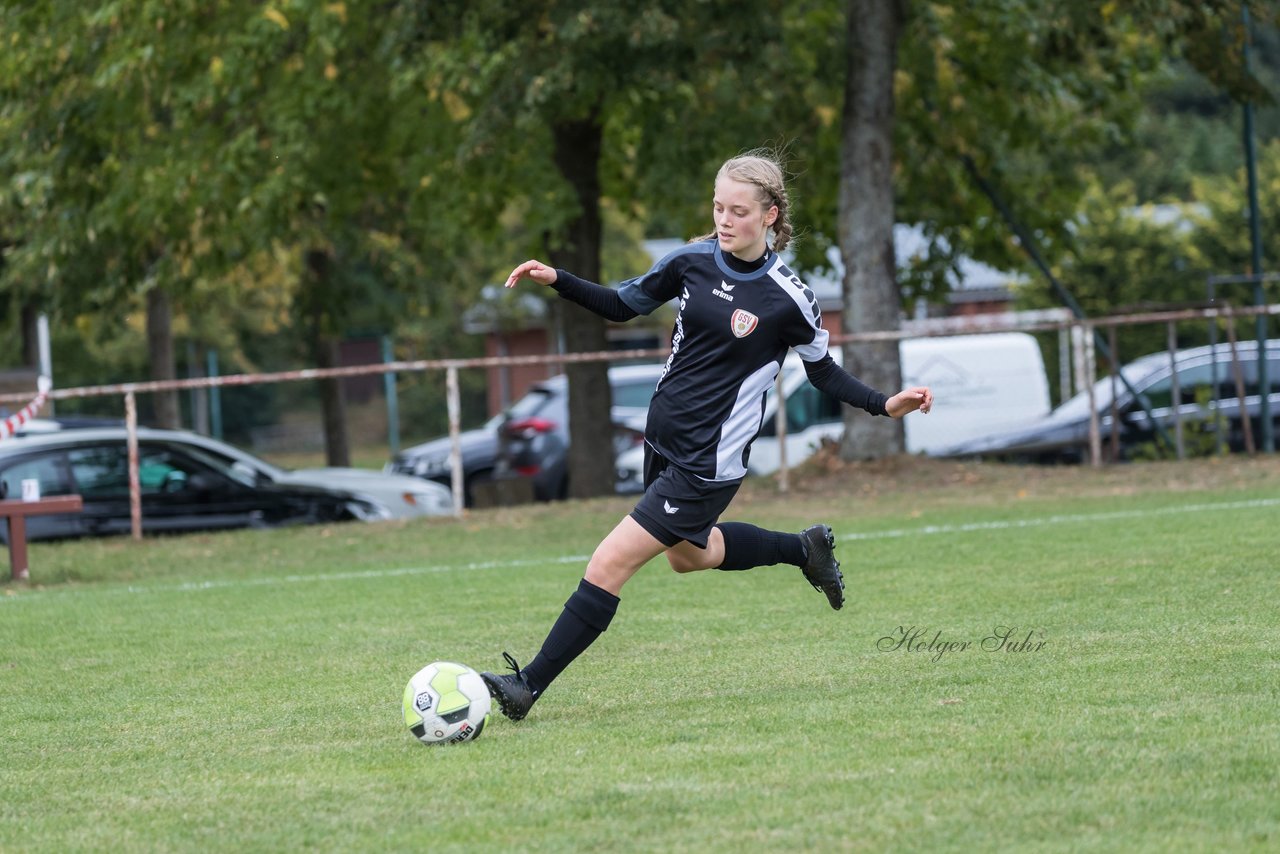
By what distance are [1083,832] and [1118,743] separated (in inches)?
37.1

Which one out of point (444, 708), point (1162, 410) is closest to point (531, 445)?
point (1162, 410)

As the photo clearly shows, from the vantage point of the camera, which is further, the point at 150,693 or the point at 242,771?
the point at 150,693

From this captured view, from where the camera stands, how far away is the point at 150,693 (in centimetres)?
677

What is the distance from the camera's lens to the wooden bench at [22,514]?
1160 cm

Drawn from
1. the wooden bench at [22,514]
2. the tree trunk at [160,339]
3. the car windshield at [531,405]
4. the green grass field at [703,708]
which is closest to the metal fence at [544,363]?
the wooden bench at [22,514]

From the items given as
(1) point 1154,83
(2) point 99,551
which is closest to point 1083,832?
→ (2) point 99,551

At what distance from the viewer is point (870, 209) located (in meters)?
16.6

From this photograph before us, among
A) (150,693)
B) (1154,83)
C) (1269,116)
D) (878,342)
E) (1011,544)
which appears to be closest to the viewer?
(150,693)

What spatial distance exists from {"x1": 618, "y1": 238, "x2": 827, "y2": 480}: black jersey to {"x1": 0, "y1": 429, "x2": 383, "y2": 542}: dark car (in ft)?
33.0

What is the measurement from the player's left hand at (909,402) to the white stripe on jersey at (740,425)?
18.4 inches

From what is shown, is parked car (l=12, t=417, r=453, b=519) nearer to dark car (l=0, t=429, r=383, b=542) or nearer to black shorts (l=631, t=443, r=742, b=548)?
dark car (l=0, t=429, r=383, b=542)

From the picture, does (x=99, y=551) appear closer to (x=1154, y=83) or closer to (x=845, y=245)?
(x=845, y=245)

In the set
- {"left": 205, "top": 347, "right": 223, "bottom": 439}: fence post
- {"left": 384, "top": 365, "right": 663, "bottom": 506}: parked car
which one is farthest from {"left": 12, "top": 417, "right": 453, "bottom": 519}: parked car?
{"left": 205, "top": 347, "right": 223, "bottom": 439}: fence post

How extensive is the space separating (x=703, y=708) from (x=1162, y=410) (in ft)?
44.0
